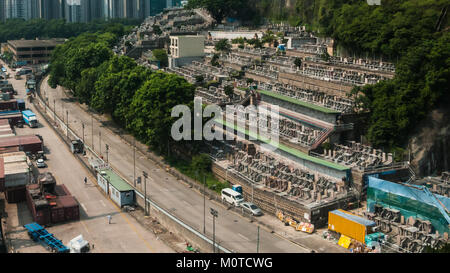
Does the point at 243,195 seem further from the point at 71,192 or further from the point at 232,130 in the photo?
the point at 71,192

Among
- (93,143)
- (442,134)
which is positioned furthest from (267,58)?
(442,134)

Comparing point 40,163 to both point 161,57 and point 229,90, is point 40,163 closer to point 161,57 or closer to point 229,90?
point 229,90

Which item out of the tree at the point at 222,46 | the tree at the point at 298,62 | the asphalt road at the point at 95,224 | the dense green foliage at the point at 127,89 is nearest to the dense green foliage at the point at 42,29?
the dense green foliage at the point at 127,89

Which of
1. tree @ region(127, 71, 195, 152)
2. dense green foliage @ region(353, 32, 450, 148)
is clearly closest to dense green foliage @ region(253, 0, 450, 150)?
dense green foliage @ region(353, 32, 450, 148)

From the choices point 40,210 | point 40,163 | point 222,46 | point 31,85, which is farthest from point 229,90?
point 31,85

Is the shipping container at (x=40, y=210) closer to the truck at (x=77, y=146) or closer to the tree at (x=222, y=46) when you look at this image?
the truck at (x=77, y=146)
